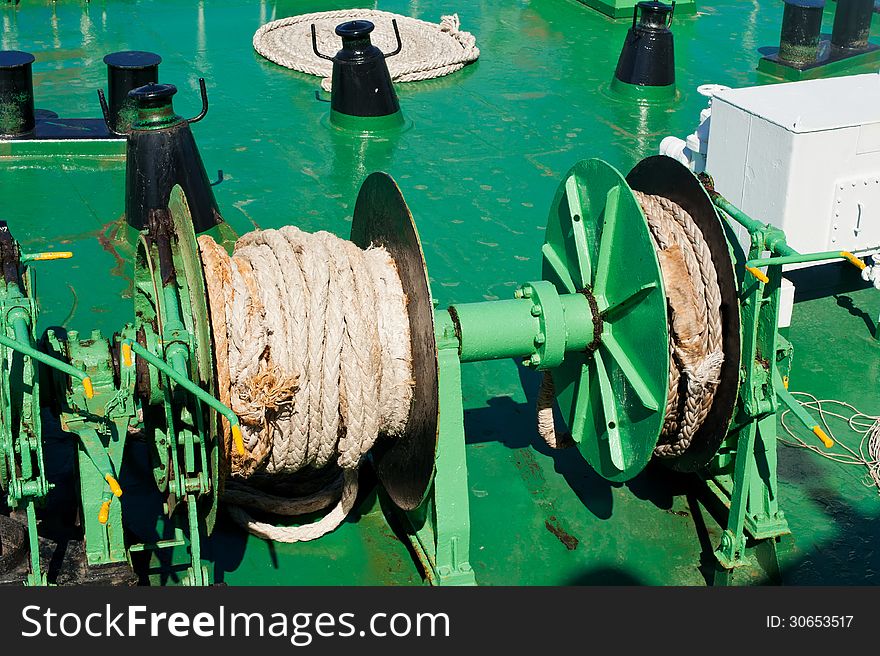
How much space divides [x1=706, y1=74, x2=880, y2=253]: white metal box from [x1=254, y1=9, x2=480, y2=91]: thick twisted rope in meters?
3.56

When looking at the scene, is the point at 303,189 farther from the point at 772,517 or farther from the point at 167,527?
the point at 772,517

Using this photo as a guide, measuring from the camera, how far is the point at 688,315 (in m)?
3.74

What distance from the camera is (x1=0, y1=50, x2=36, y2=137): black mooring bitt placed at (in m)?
6.91

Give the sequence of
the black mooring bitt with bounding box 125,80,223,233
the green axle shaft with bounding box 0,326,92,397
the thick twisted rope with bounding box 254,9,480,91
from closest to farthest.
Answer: the green axle shaft with bounding box 0,326,92,397
the black mooring bitt with bounding box 125,80,223,233
the thick twisted rope with bounding box 254,9,480,91

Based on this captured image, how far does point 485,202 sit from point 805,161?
7.29ft

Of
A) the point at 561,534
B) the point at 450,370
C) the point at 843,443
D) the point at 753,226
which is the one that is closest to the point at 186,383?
the point at 450,370

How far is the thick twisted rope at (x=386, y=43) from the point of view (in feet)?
27.5

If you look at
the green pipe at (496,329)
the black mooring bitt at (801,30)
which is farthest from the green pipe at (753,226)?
the black mooring bitt at (801,30)

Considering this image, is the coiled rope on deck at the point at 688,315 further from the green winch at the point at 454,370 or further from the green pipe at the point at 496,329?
the green pipe at the point at 496,329

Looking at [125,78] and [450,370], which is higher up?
[125,78]

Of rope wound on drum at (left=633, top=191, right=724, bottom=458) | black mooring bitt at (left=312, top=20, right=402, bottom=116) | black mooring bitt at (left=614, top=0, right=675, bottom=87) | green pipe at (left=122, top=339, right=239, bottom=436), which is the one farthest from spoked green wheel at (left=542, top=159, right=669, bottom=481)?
black mooring bitt at (left=614, top=0, right=675, bottom=87)

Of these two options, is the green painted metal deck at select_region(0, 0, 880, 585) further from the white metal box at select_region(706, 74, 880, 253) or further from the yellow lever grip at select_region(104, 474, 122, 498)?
the yellow lever grip at select_region(104, 474, 122, 498)

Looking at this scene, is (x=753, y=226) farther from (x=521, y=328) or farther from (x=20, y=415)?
(x=20, y=415)

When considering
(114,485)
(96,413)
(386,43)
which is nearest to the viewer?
(114,485)
